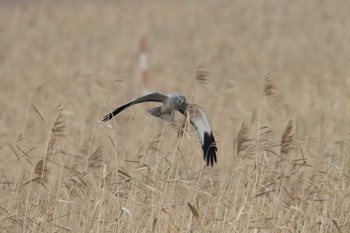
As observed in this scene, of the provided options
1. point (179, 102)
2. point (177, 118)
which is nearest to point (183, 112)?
point (179, 102)

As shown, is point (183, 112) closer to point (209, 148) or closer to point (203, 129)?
point (203, 129)

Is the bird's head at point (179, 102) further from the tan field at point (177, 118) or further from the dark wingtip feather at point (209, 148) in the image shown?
the dark wingtip feather at point (209, 148)

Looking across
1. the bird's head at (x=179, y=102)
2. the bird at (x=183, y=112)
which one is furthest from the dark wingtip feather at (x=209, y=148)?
the bird's head at (x=179, y=102)

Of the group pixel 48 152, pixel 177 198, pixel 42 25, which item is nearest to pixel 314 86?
pixel 177 198

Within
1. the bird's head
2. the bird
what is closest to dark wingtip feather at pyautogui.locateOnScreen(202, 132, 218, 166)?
the bird

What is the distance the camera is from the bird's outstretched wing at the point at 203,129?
548 centimetres

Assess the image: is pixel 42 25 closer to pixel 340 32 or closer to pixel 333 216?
pixel 340 32

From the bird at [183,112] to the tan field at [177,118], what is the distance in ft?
0.26

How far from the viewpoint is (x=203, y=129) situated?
5.55 m

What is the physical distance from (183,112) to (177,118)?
4.68m

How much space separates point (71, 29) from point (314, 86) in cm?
1323

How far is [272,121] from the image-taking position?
10.1 m

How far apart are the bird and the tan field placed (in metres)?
0.08

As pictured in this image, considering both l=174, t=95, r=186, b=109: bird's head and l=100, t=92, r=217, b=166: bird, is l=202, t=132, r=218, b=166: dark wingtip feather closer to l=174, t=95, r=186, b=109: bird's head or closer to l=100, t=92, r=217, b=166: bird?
l=100, t=92, r=217, b=166: bird
